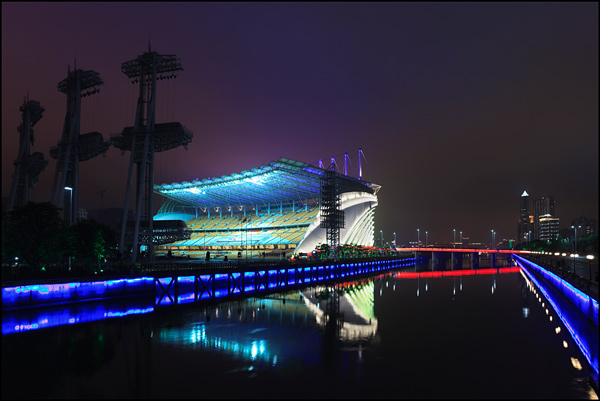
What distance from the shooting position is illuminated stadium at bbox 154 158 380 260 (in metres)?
112

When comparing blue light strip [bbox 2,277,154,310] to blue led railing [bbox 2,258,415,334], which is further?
blue light strip [bbox 2,277,154,310]

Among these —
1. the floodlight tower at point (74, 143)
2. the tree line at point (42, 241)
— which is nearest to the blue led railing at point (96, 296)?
the tree line at point (42, 241)

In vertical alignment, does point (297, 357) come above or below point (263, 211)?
below

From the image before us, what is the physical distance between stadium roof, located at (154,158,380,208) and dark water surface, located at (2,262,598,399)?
228 ft

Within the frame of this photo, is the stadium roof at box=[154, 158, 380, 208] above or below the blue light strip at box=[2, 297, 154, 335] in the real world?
above

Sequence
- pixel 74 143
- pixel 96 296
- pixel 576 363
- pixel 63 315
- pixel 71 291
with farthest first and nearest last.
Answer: pixel 74 143, pixel 96 296, pixel 71 291, pixel 63 315, pixel 576 363

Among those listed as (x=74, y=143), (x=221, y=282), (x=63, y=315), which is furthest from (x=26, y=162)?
(x=63, y=315)

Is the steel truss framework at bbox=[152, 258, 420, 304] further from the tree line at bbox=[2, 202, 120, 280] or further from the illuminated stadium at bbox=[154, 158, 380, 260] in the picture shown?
the illuminated stadium at bbox=[154, 158, 380, 260]

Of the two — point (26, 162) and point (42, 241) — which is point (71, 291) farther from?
point (26, 162)

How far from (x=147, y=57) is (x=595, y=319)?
60.6 m

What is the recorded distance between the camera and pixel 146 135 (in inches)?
2426

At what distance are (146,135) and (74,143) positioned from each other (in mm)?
→ 9657

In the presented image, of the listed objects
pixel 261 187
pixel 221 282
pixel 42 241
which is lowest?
pixel 221 282

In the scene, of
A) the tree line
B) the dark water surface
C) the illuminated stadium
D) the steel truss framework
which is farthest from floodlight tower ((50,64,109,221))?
the illuminated stadium
